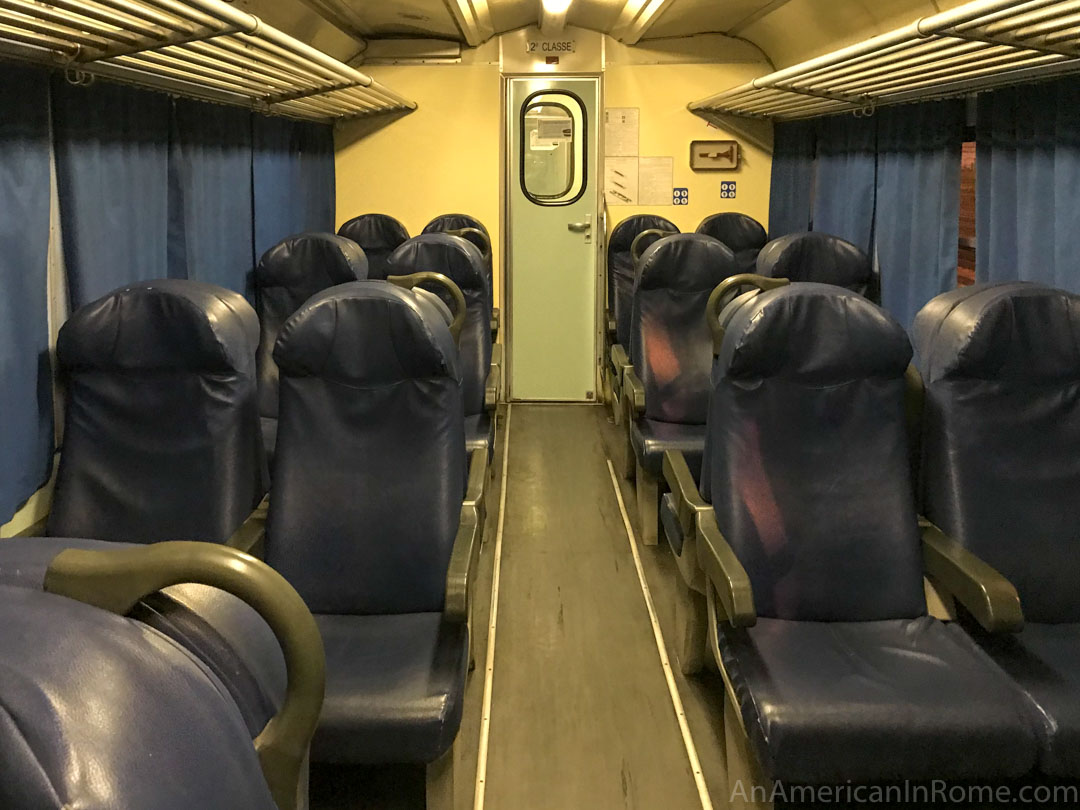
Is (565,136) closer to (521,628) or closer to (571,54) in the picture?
(571,54)

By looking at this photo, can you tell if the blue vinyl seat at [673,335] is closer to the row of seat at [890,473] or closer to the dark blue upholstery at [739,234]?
the dark blue upholstery at [739,234]

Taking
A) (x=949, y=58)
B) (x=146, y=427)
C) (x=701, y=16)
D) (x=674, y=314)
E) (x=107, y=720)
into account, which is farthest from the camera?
(x=701, y=16)

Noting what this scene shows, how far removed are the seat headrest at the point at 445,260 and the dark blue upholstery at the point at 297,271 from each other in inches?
8.5

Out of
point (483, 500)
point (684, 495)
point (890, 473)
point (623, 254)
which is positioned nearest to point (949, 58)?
point (890, 473)

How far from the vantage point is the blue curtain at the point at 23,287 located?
204 centimetres

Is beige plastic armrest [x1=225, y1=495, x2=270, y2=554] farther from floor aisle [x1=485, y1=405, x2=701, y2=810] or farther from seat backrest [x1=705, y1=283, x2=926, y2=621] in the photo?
seat backrest [x1=705, y1=283, x2=926, y2=621]

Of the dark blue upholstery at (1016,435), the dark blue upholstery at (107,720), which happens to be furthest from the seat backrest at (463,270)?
the dark blue upholstery at (107,720)

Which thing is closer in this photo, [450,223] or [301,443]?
[301,443]

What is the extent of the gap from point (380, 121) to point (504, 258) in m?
1.14

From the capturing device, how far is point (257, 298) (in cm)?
378

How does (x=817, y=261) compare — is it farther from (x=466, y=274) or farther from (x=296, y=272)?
(x=296, y=272)

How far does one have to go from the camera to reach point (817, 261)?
3668mm

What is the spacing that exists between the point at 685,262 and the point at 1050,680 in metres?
2.33

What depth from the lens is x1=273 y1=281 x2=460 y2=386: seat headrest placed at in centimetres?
209
